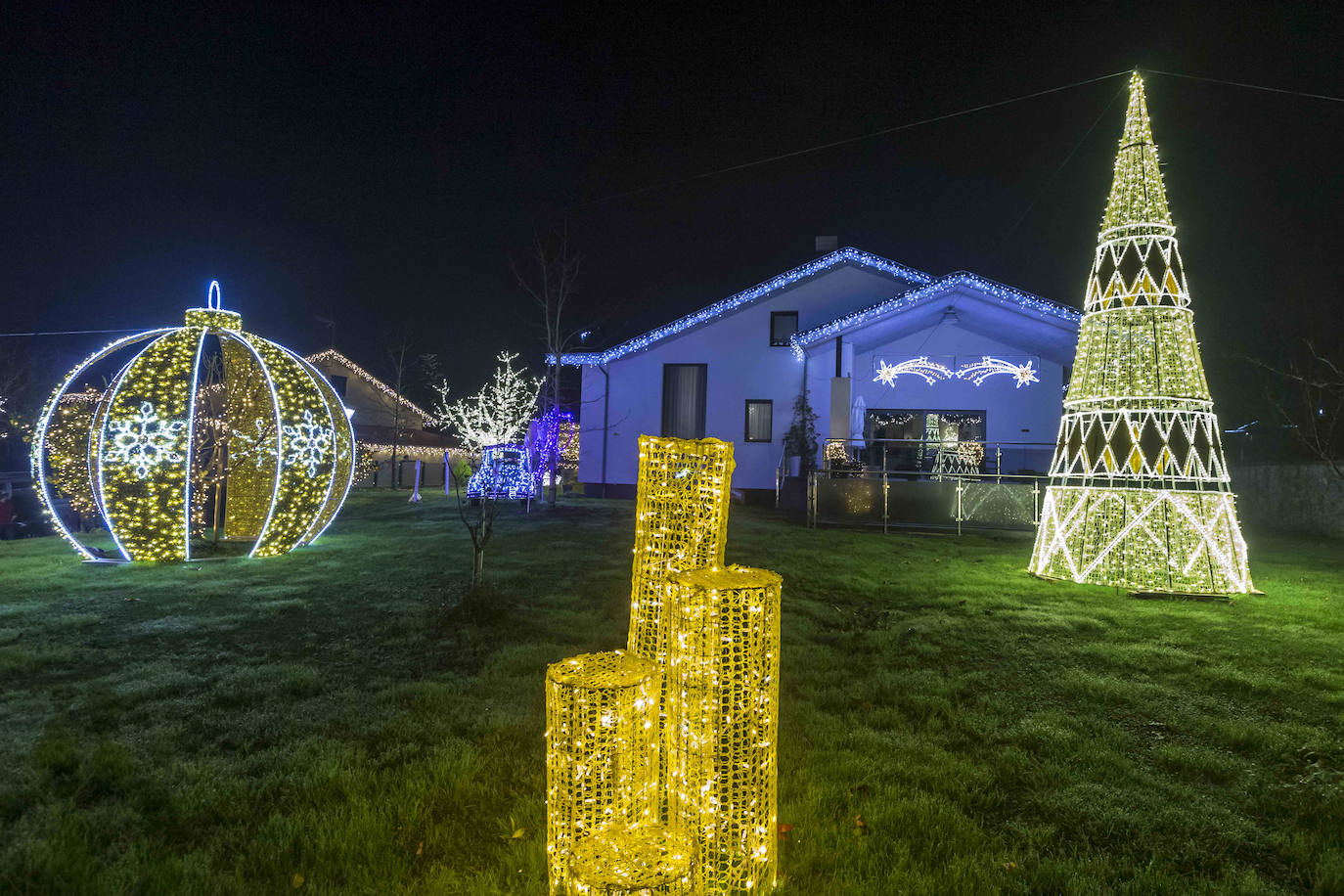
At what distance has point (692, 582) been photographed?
6.59 ft

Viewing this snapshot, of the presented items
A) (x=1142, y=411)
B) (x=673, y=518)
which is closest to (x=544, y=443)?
(x=1142, y=411)

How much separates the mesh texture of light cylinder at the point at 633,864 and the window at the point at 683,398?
19.6 meters

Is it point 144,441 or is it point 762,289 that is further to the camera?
point 762,289

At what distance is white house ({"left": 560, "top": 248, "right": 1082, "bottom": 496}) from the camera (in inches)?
656

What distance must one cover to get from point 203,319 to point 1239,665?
11.3 metres

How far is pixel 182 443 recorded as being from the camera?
805cm

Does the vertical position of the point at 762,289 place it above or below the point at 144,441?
above

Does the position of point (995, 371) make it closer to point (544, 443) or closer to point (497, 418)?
point (544, 443)

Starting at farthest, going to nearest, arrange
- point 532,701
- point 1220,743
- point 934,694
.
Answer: point 934,694
point 532,701
point 1220,743

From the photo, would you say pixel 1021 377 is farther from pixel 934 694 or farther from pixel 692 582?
pixel 692 582

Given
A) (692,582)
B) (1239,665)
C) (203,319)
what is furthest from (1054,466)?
(203,319)

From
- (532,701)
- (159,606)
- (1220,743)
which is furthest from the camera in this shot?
(159,606)

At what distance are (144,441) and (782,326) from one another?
55.0 ft

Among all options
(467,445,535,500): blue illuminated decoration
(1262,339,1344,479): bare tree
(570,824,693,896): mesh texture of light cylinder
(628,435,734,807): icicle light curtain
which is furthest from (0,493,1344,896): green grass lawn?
(467,445,535,500): blue illuminated decoration
